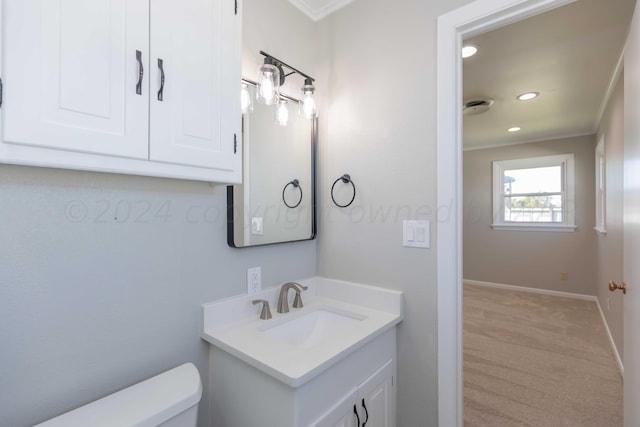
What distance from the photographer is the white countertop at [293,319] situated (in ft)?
3.18

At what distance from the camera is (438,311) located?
1.30 meters

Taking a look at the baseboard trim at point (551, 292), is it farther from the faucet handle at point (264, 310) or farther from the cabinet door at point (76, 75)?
the cabinet door at point (76, 75)

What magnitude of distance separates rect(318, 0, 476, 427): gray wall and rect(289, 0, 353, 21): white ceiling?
0.14 ft

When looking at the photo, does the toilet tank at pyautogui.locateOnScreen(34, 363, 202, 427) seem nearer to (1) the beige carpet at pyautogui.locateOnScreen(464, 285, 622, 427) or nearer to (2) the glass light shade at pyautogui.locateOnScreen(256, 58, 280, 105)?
(2) the glass light shade at pyautogui.locateOnScreen(256, 58, 280, 105)

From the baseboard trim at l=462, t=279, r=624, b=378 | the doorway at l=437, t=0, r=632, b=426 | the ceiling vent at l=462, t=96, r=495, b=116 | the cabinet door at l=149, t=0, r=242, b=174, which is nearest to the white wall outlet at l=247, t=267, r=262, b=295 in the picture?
the cabinet door at l=149, t=0, r=242, b=174

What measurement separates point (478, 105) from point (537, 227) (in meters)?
2.65

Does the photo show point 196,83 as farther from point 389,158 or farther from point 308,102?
point 389,158

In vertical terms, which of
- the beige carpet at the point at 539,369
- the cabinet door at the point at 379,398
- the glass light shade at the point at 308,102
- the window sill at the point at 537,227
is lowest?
the beige carpet at the point at 539,369

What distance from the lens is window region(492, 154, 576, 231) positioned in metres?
4.38

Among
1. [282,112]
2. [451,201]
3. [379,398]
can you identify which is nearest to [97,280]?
[282,112]

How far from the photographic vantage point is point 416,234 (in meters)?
1.37

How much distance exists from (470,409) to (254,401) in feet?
5.40

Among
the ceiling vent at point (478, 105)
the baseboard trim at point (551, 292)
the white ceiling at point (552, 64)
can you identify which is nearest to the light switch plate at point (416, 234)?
the white ceiling at point (552, 64)

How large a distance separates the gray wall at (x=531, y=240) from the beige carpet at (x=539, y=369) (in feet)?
2.09
